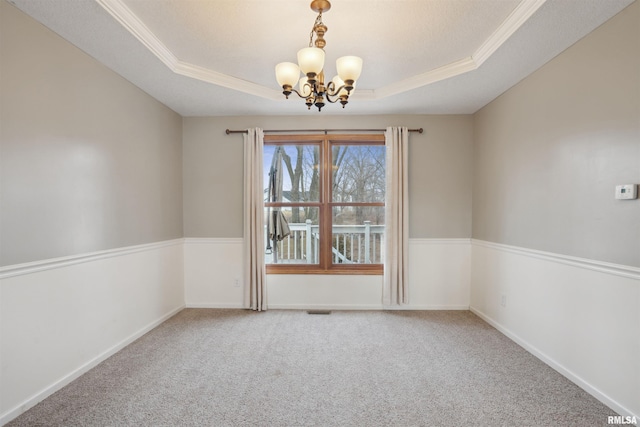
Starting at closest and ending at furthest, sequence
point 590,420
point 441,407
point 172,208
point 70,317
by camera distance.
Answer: point 590,420 < point 441,407 < point 70,317 < point 172,208

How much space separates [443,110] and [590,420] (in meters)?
3.14

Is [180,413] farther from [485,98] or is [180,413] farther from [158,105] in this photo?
[485,98]

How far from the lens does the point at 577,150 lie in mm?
2268

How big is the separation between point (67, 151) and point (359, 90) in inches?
107

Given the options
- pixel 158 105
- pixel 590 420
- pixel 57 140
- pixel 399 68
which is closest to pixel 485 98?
pixel 399 68

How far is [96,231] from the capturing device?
2570 mm

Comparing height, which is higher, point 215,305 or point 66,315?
point 66,315

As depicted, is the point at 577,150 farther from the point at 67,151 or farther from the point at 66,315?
the point at 66,315

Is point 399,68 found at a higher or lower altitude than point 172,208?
higher

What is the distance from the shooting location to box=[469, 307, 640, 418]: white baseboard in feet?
6.37

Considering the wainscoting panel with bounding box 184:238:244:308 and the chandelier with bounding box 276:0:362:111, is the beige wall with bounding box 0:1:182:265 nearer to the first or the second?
the wainscoting panel with bounding box 184:238:244:308

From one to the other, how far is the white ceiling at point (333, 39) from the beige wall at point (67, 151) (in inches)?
7.5

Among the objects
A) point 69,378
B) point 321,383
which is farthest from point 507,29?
point 69,378

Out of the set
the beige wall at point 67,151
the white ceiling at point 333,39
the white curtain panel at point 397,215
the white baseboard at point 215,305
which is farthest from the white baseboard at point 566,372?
the beige wall at point 67,151
